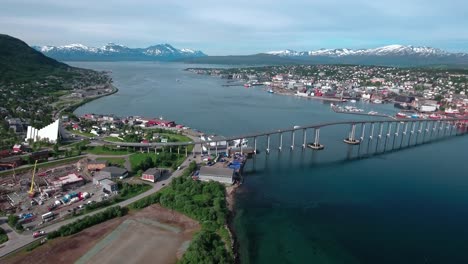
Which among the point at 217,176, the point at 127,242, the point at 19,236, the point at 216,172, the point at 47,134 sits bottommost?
the point at 127,242

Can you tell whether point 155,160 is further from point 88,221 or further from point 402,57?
point 402,57

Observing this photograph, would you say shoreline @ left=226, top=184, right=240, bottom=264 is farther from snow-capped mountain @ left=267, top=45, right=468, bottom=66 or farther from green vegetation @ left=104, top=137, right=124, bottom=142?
snow-capped mountain @ left=267, top=45, right=468, bottom=66

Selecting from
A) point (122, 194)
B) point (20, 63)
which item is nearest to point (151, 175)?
point (122, 194)

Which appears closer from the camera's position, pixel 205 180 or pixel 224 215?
pixel 224 215

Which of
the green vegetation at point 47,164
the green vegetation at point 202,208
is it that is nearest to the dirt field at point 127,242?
the green vegetation at point 202,208

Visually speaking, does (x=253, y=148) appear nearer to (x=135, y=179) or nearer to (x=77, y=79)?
(x=135, y=179)

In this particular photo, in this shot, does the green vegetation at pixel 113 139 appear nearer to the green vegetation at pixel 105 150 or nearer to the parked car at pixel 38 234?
the green vegetation at pixel 105 150

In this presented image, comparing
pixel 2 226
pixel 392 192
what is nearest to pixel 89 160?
pixel 2 226
